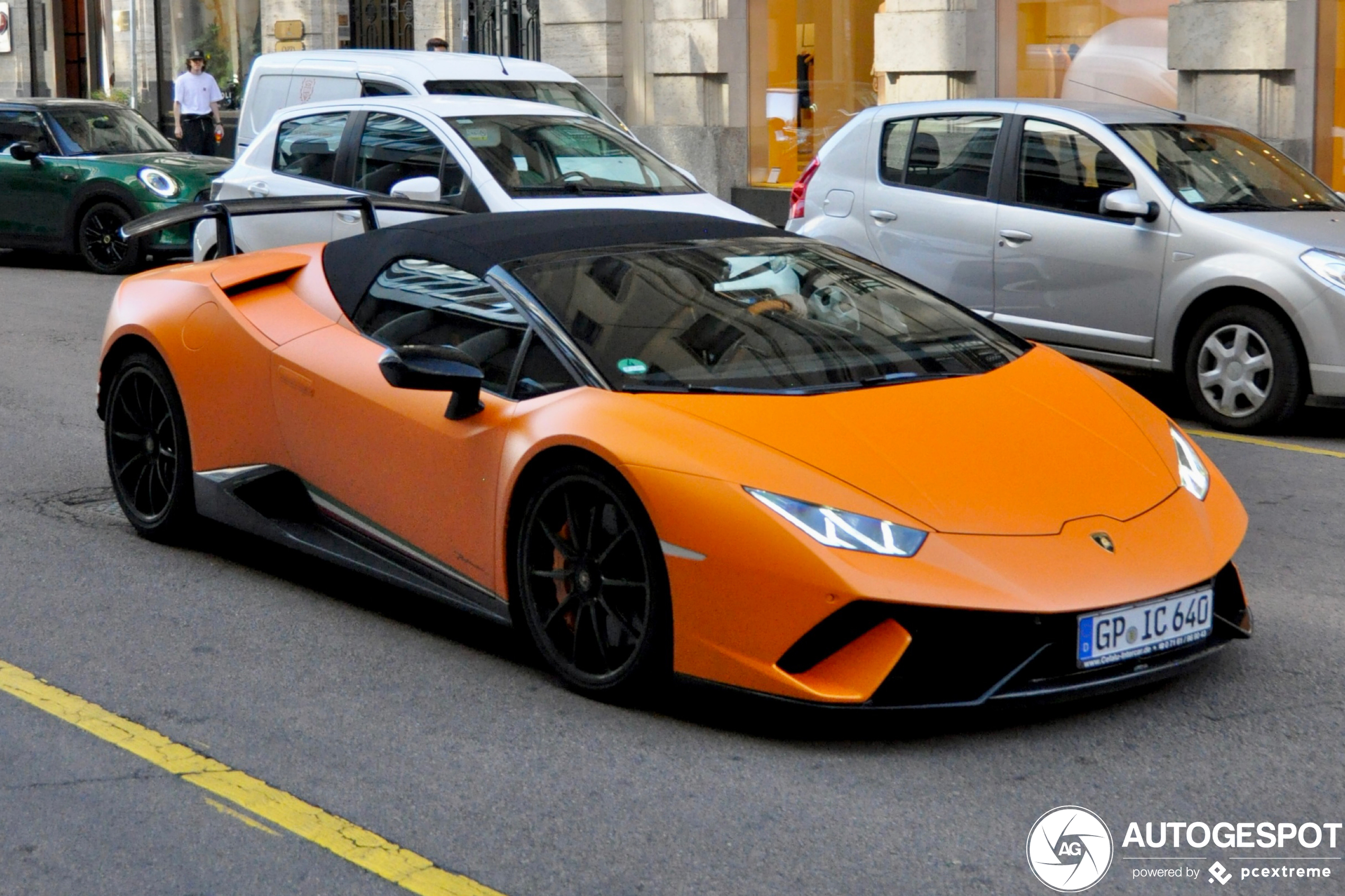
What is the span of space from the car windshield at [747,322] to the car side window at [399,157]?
5160mm

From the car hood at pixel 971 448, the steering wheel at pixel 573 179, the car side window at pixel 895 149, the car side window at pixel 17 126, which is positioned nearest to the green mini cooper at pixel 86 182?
the car side window at pixel 17 126

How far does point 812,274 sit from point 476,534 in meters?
1.32

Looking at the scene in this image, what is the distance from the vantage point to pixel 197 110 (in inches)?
915

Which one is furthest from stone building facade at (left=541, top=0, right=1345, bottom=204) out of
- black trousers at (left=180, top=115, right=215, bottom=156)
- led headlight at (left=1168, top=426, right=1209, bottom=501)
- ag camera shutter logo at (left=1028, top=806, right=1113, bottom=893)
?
ag camera shutter logo at (left=1028, top=806, right=1113, bottom=893)

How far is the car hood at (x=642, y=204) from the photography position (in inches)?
407

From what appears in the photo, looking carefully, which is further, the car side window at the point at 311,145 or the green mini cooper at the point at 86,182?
the green mini cooper at the point at 86,182

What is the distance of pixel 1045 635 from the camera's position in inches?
167

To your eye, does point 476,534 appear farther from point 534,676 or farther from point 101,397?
point 101,397

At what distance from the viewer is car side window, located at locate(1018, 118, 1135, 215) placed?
9406 mm

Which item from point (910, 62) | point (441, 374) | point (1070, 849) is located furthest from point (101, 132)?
point (1070, 849)

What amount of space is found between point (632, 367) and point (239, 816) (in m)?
1.57

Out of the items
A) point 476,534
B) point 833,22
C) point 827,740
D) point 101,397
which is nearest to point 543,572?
point 476,534

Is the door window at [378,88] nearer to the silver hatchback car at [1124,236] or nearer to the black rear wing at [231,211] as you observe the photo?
the silver hatchback car at [1124,236]

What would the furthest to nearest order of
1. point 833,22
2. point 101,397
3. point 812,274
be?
point 833,22 → point 101,397 → point 812,274
